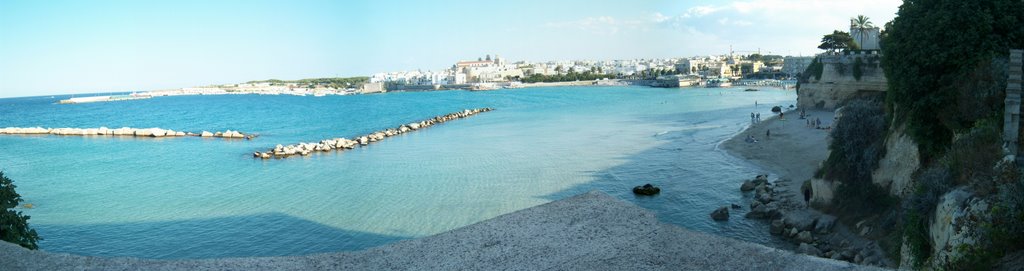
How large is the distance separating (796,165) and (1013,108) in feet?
43.2

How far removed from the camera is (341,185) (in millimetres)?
23109

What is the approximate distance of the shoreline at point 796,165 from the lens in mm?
12805

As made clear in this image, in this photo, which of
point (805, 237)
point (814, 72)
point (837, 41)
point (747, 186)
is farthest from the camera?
point (837, 41)

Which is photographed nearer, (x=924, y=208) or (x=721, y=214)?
(x=924, y=208)

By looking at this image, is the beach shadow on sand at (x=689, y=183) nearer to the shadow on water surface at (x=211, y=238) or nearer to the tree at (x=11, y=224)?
the shadow on water surface at (x=211, y=238)

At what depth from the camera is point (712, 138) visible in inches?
1277

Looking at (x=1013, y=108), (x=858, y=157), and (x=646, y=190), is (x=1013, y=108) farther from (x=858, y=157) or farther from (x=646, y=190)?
(x=646, y=190)

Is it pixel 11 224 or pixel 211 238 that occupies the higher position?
pixel 11 224

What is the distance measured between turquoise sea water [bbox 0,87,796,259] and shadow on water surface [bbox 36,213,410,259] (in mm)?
58

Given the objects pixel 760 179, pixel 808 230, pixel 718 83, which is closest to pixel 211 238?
pixel 808 230

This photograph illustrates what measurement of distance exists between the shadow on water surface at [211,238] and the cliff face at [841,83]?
29589mm

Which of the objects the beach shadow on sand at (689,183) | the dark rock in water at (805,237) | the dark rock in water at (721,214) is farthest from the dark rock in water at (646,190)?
the dark rock in water at (805,237)

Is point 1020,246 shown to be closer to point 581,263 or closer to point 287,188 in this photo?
point 581,263

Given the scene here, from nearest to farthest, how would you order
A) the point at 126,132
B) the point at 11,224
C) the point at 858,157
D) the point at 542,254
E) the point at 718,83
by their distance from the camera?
the point at 542,254, the point at 11,224, the point at 858,157, the point at 126,132, the point at 718,83
